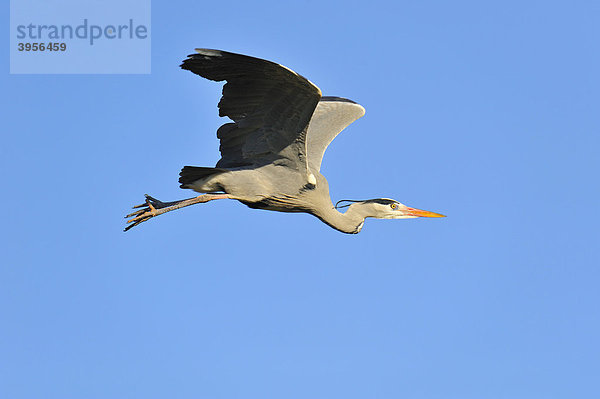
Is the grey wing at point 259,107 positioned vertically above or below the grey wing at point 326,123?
below

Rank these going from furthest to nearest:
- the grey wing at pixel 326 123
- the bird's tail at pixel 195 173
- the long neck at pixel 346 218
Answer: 1. the grey wing at pixel 326 123
2. the long neck at pixel 346 218
3. the bird's tail at pixel 195 173

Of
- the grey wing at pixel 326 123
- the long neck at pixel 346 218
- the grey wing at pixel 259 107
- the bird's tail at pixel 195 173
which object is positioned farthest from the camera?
the grey wing at pixel 326 123

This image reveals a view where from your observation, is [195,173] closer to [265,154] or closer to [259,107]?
[265,154]

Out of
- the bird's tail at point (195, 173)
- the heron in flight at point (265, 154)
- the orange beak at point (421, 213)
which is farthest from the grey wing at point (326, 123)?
the bird's tail at point (195, 173)

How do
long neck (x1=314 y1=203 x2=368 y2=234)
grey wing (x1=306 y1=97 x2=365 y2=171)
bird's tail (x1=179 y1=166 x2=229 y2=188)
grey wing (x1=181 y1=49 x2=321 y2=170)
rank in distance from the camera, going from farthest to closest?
grey wing (x1=306 y1=97 x2=365 y2=171) → long neck (x1=314 y1=203 x2=368 y2=234) → bird's tail (x1=179 y1=166 x2=229 y2=188) → grey wing (x1=181 y1=49 x2=321 y2=170)

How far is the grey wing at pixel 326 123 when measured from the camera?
13.1 m

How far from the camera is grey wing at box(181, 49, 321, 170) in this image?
967cm

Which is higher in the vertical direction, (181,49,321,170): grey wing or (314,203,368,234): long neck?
(181,49,321,170): grey wing

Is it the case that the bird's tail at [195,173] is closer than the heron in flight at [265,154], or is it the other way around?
the heron in flight at [265,154]

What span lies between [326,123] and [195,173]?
10.7ft

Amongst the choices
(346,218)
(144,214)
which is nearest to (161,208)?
(144,214)

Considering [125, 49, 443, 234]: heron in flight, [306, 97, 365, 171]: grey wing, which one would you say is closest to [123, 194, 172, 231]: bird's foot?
[125, 49, 443, 234]: heron in flight

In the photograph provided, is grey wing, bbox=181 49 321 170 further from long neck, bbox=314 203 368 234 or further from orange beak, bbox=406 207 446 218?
orange beak, bbox=406 207 446 218

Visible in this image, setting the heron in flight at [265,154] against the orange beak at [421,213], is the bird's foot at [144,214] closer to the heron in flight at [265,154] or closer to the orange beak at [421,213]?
the heron in flight at [265,154]
